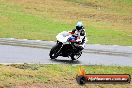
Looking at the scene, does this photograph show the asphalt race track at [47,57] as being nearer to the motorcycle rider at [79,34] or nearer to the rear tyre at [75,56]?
the rear tyre at [75,56]

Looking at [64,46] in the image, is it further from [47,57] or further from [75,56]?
[47,57]

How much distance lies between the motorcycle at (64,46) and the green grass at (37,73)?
2.23 metres

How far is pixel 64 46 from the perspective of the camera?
21.2 m

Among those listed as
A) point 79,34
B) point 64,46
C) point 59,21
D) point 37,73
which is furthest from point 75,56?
point 59,21

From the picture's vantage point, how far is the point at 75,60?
2202 cm

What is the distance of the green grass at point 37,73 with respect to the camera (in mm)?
15422

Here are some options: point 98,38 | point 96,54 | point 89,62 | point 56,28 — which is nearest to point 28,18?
point 56,28

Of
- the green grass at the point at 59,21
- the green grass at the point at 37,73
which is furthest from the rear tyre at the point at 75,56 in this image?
the green grass at the point at 59,21

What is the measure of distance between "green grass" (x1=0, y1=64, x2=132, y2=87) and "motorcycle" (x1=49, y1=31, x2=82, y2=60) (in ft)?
7.32

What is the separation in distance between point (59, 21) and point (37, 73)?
2652 centimetres

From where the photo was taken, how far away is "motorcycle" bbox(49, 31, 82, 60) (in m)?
21.0

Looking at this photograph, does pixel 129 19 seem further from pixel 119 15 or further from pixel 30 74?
pixel 30 74

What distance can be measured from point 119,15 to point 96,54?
27.6 m

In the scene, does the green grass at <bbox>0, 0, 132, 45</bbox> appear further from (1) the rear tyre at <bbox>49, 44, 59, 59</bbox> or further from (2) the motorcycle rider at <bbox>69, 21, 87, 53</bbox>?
(2) the motorcycle rider at <bbox>69, 21, 87, 53</bbox>
